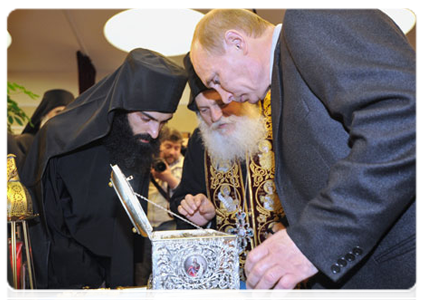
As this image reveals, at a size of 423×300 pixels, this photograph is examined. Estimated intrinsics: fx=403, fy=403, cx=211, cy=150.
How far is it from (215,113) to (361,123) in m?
1.89

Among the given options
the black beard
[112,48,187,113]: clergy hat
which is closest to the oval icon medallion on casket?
[112,48,187,113]: clergy hat

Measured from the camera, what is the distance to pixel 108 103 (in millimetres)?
2664

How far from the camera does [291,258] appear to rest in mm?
1013

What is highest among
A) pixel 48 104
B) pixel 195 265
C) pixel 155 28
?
pixel 155 28

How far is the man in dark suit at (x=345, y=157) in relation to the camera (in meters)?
0.94

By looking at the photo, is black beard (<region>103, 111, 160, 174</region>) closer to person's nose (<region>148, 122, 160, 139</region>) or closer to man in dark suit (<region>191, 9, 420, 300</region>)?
person's nose (<region>148, 122, 160, 139</region>)

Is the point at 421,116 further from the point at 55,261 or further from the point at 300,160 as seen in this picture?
the point at 55,261

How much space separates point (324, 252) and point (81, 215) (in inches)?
78.8

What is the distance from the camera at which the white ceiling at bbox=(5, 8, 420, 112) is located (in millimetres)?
6152

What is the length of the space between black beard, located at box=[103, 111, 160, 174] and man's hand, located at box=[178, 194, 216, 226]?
0.71 meters

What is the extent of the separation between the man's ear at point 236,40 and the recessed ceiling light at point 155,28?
12.2 ft

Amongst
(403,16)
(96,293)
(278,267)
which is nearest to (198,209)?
(96,293)

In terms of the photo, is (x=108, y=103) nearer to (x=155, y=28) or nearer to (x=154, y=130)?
(x=154, y=130)

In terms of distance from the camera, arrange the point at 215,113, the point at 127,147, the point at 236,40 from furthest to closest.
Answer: the point at 127,147 → the point at 215,113 → the point at 236,40
